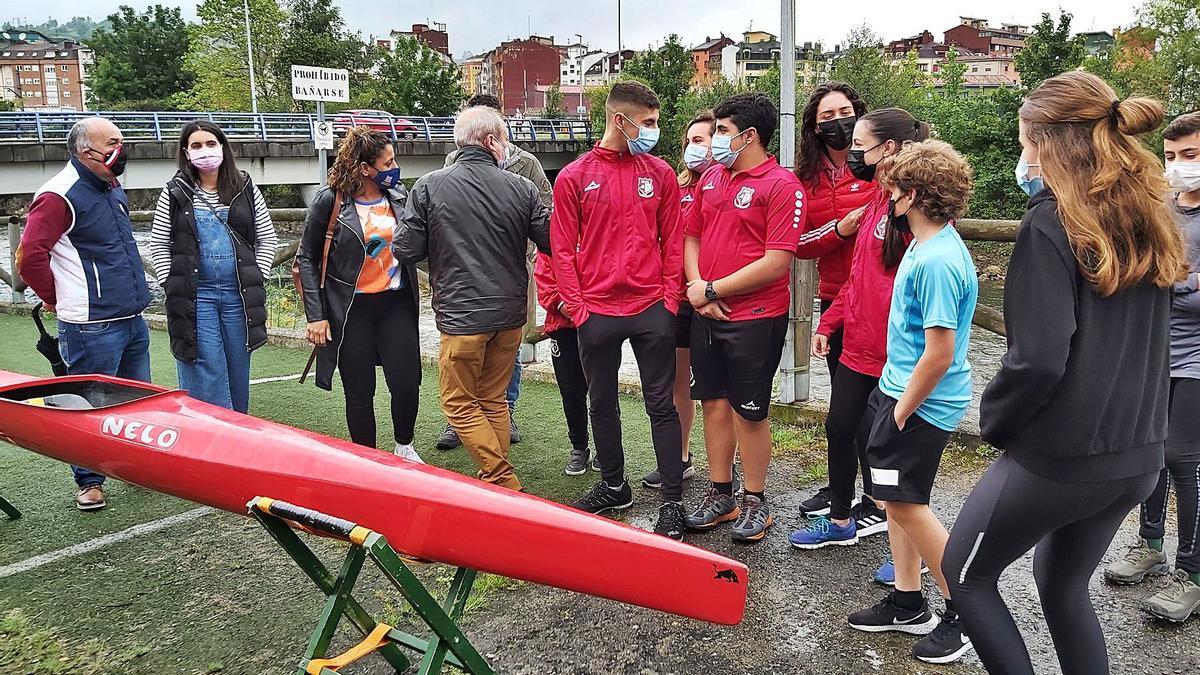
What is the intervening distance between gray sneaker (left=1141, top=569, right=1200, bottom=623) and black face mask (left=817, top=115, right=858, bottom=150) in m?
2.09

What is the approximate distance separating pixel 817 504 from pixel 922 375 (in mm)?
1641

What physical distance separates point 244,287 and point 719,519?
105 inches

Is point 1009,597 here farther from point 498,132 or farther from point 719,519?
point 498,132

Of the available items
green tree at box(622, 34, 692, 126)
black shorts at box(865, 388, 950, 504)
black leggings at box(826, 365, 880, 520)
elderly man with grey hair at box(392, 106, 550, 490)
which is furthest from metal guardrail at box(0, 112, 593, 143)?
black shorts at box(865, 388, 950, 504)

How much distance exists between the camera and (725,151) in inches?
133

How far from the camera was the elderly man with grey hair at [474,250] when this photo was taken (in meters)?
3.74

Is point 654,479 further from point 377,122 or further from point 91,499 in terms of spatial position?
point 377,122

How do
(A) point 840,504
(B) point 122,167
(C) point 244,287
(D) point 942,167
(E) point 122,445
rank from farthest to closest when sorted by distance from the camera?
1. (C) point 244,287
2. (B) point 122,167
3. (A) point 840,504
4. (E) point 122,445
5. (D) point 942,167

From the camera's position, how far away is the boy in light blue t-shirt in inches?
93.6

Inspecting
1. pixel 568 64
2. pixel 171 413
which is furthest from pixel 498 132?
pixel 568 64

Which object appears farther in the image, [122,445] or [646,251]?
[646,251]

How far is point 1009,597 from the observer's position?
3.03 metres

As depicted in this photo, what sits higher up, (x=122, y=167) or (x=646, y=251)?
(x=122, y=167)

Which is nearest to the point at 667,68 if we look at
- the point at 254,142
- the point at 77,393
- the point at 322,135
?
the point at 254,142
